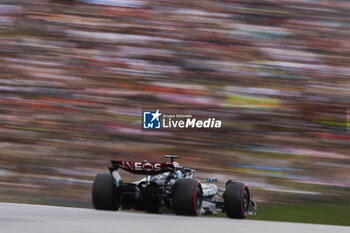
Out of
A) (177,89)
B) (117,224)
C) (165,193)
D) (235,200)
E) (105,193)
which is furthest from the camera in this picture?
(177,89)

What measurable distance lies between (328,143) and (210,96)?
2839 mm

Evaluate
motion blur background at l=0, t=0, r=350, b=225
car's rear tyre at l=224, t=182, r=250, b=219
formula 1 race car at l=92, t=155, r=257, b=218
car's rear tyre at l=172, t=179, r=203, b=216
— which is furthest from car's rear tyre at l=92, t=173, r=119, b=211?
motion blur background at l=0, t=0, r=350, b=225

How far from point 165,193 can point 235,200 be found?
89 cm

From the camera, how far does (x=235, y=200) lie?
313 inches

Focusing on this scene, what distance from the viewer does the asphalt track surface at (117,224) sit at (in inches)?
234

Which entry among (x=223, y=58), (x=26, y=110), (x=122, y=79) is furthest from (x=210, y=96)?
(x=26, y=110)

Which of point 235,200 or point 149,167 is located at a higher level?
point 149,167

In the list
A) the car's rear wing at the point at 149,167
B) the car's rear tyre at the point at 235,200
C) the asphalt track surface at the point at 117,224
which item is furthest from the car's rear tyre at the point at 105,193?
the car's rear tyre at the point at 235,200

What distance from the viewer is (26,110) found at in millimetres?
14664

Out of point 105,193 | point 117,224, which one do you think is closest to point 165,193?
point 105,193

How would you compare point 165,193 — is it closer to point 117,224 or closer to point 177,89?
point 117,224

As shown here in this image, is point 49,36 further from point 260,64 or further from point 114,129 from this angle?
point 260,64

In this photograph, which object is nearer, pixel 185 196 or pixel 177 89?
pixel 185 196

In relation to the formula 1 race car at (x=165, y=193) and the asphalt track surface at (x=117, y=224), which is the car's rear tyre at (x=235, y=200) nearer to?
the formula 1 race car at (x=165, y=193)
